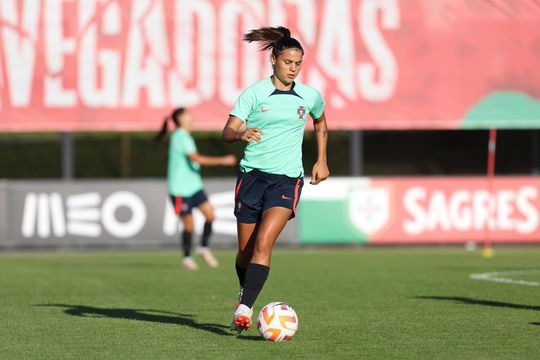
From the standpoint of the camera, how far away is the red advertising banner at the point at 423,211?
74.0 ft

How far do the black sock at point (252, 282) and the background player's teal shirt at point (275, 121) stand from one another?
0.71 metres

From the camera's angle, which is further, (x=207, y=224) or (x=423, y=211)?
(x=423, y=211)

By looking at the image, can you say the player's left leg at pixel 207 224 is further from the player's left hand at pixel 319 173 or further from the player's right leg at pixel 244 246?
the player's left hand at pixel 319 173

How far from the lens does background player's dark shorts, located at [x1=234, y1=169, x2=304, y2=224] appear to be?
30.6 ft

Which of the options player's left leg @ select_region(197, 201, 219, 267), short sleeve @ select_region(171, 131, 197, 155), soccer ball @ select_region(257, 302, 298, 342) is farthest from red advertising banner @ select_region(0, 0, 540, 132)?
soccer ball @ select_region(257, 302, 298, 342)

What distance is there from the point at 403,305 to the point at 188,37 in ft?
40.2

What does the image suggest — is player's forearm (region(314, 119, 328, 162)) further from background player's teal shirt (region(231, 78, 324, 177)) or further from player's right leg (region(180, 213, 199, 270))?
player's right leg (region(180, 213, 199, 270))

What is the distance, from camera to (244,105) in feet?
30.0

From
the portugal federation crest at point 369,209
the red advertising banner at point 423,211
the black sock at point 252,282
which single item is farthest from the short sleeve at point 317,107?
the portugal federation crest at point 369,209

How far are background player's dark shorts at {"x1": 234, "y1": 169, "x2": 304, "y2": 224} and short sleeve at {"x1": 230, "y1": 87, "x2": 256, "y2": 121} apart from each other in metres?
0.47

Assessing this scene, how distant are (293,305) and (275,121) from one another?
3.03m

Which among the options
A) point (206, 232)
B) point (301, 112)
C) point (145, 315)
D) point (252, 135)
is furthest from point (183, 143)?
point (252, 135)

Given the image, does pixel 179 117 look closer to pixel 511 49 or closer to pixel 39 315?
pixel 39 315

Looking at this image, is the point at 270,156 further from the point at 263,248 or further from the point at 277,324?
the point at 277,324
